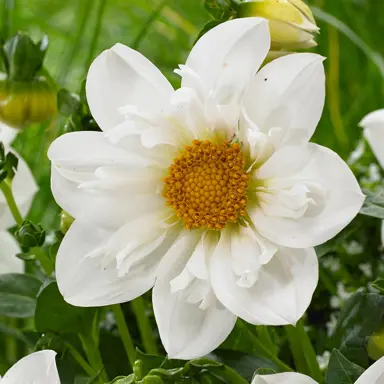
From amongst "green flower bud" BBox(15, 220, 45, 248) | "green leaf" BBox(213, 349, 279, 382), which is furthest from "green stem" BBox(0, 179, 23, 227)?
"green leaf" BBox(213, 349, 279, 382)

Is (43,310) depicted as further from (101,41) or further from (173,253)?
(101,41)

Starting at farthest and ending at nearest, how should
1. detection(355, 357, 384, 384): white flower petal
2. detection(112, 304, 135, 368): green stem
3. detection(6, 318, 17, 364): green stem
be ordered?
1. detection(6, 318, 17, 364): green stem
2. detection(112, 304, 135, 368): green stem
3. detection(355, 357, 384, 384): white flower petal

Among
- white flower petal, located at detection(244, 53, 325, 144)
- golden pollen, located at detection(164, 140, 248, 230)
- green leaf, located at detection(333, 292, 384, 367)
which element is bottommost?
green leaf, located at detection(333, 292, 384, 367)

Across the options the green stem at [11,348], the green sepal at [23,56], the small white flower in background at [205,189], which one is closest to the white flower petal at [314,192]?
the small white flower in background at [205,189]

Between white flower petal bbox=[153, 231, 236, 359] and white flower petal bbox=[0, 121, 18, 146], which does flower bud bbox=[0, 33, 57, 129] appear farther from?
white flower petal bbox=[153, 231, 236, 359]

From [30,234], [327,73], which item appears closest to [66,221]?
[30,234]

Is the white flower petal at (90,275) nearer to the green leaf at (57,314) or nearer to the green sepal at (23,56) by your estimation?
the green leaf at (57,314)
